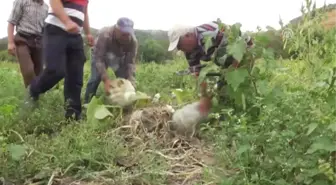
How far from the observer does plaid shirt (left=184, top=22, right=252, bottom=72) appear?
4105 millimetres

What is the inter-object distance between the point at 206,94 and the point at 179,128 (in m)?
0.28

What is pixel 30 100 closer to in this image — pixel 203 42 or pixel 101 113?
pixel 101 113

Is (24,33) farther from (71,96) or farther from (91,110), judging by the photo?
(91,110)

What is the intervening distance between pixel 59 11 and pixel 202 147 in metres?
1.42

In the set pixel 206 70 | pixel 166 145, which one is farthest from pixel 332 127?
pixel 166 145

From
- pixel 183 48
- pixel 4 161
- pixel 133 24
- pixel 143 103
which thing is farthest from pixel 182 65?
pixel 4 161

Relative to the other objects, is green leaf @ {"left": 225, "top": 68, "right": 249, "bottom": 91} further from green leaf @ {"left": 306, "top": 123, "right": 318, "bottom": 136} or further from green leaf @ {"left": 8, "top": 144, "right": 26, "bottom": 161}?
green leaf @ {"left": 8, "top": 144, "right": 26, "bottom": 161}

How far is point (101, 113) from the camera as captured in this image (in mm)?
4301

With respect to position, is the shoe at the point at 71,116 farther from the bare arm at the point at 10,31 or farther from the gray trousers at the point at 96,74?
the bare arm at the point at 10,31

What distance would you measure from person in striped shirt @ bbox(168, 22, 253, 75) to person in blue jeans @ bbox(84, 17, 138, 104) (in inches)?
44.0

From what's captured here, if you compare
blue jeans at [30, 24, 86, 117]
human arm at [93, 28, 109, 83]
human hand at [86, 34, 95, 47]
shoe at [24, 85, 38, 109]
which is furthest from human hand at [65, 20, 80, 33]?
human arm at [93, 28, 109, 83]

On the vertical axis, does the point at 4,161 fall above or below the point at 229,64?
below

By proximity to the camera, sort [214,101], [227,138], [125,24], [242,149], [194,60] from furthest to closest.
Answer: [125,24] < [194,60] < [214,101] < [227,138] < [242,149]

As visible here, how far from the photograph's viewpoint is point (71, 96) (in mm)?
4738
